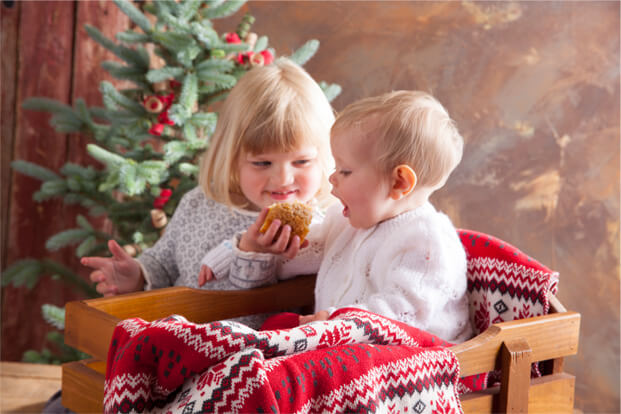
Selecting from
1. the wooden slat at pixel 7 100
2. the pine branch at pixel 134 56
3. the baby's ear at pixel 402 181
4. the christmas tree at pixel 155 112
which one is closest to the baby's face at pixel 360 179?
the baby's ear at pixel 402 181

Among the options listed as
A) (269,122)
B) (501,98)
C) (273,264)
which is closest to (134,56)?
(269,122)

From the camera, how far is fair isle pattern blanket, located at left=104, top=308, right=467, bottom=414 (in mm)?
816

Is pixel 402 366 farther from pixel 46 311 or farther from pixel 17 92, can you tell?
pixel 17 92

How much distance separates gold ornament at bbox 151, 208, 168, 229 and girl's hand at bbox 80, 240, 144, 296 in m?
0.43

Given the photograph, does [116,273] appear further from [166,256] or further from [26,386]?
[26,386]

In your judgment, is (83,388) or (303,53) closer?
(83,388)

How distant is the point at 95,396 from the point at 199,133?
1.20 meters

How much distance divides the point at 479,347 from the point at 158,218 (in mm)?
1298

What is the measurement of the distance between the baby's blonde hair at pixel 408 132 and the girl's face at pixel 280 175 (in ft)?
1.04

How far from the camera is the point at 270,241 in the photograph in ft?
4.84

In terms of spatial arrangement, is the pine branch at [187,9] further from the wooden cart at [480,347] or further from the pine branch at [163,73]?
the wooden cart at [480,347]

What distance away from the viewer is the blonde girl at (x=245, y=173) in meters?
1.60

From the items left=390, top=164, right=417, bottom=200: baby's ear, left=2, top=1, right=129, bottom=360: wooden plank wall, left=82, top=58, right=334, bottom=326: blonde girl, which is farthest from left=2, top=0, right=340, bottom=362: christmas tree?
left=390, top=164, right=417, bottom=200: baby's ear

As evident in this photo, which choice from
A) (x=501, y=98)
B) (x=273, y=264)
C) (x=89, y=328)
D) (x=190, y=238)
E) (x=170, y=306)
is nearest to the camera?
(x=89, y=328)
